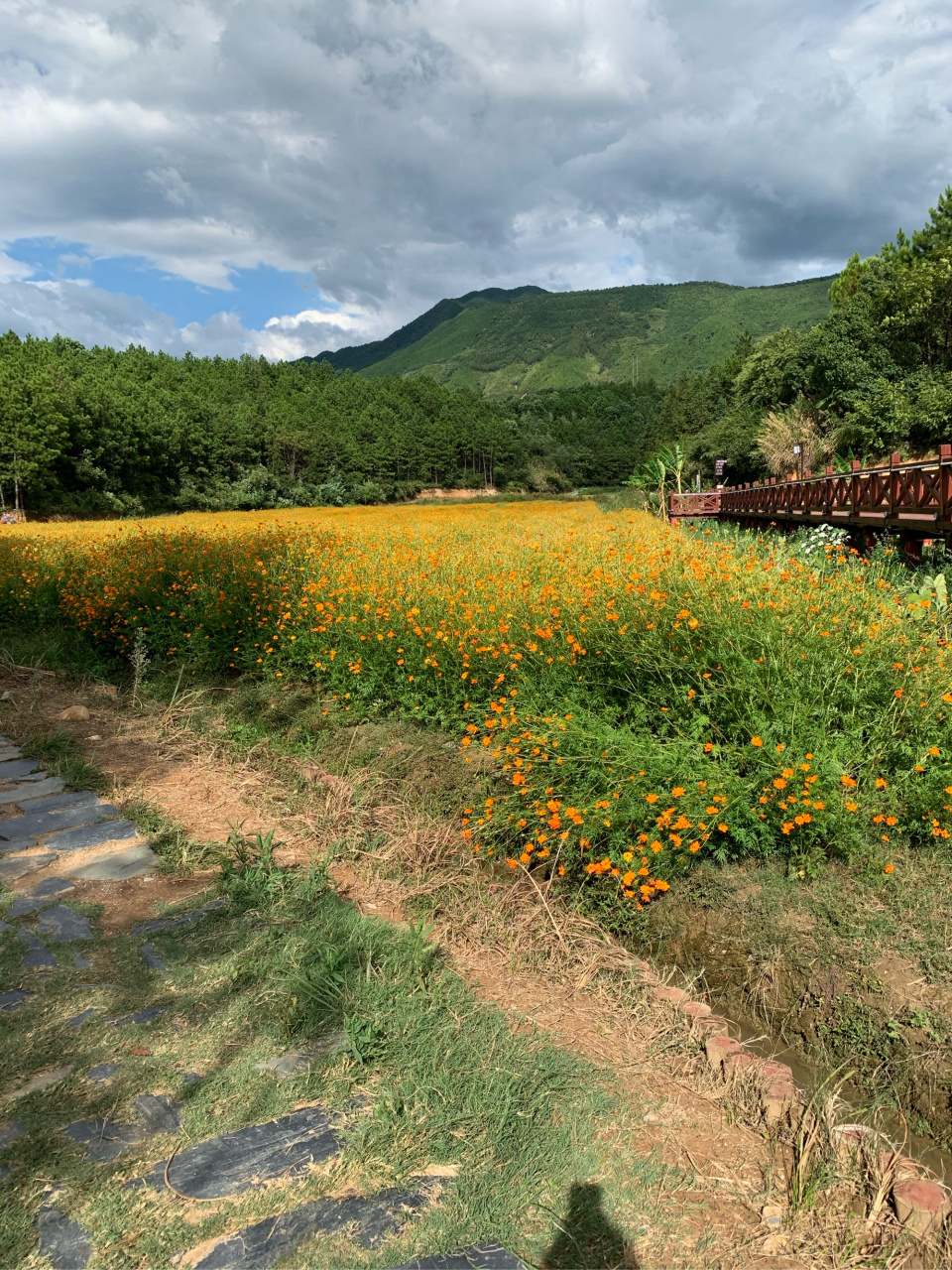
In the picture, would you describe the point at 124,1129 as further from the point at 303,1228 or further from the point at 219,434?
the point at 219,434

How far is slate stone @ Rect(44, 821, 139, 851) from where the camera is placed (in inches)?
158

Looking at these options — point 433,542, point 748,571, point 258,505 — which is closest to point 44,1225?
point 748,571

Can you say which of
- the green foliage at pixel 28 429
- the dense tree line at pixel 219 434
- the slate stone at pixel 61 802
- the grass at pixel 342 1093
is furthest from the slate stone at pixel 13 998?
the dense tree line at pixel 219 434

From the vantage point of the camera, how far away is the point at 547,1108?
2410mm

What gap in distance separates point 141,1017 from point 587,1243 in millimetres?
1578

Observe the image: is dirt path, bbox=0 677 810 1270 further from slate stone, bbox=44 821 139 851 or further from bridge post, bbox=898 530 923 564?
bridge post, bbox=898 530 923 564

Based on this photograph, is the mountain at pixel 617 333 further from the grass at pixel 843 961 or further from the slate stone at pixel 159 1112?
the slate stone at pixel 159 1112

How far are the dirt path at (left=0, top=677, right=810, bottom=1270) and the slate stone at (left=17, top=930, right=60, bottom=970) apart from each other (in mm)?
261

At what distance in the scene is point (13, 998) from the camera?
270cm

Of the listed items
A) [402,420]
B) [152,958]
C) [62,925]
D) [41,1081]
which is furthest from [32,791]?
[402,420]

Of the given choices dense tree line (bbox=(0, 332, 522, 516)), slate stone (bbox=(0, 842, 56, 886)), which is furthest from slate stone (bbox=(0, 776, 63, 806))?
dense tree line (bbox=(0, 332, 522, 516))

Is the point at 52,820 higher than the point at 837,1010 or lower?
higher

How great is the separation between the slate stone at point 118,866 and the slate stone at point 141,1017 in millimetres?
1143

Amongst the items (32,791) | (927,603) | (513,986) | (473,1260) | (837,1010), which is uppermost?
(927,603)
